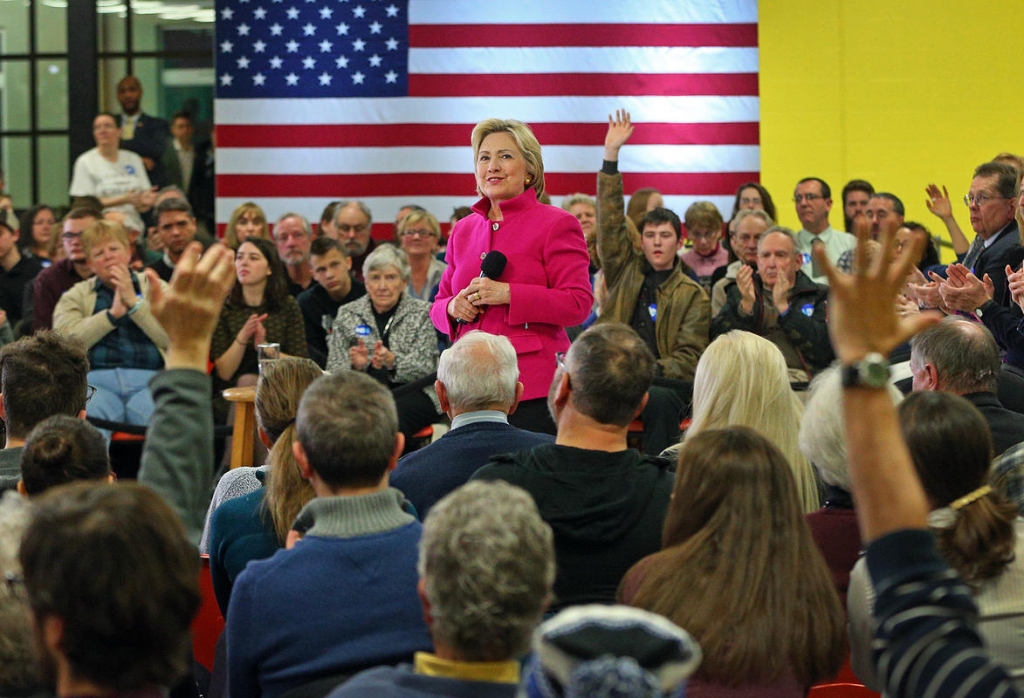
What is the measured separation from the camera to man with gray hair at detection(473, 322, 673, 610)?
7.66 ft

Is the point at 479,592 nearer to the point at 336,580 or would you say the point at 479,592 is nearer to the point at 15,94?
the point at 336,580

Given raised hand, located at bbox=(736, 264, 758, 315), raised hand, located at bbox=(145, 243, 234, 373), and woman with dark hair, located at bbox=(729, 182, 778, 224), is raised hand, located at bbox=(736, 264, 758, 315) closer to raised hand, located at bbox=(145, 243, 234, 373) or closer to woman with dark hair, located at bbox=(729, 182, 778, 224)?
woman with dark hair, located at bbox=(729, 182, 778, 224)

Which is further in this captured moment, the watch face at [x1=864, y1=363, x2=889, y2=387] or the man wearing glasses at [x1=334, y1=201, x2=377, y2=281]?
the man wearing glasses at [x1=334, y1=201, x2=377, y2=281]

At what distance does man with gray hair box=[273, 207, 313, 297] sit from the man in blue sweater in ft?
15.5

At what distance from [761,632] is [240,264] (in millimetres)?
4323

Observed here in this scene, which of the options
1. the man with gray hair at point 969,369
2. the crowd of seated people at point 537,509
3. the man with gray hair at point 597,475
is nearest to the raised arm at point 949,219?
the crowd of seated people at point 537,509

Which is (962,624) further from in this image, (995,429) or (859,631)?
(995,429)

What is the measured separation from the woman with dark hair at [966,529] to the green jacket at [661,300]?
3524mm

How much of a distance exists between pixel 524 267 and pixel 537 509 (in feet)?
6.18

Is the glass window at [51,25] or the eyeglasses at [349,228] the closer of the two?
the eyeglasses at [349,228]

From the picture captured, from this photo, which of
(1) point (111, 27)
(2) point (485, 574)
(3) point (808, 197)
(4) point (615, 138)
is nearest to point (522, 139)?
(4) point (615, 138)

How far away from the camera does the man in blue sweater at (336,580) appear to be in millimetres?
1951

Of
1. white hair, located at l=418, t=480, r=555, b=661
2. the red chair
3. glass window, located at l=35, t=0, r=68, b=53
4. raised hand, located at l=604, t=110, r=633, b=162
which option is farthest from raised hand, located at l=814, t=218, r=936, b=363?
glass window, located at l=35, t=0, r=68, b=53

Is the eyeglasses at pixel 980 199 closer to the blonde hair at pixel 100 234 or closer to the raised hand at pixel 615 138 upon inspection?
the raised hand at pixel 615 138
